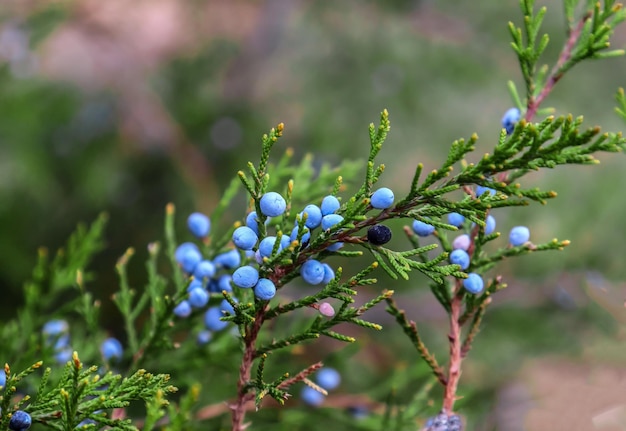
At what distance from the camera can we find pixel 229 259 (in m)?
1.09

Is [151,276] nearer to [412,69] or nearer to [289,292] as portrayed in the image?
[289,292]

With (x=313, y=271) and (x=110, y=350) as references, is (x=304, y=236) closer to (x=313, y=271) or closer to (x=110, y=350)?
(x=313, y=271)

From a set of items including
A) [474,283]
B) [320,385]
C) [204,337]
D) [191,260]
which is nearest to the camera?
[474,283]

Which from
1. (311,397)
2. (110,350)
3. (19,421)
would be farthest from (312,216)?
(311,397)

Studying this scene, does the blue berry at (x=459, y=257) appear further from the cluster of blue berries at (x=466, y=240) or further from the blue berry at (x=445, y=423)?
the blue berry at (x=445, y=423)

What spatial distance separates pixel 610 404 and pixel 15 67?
9.43ft

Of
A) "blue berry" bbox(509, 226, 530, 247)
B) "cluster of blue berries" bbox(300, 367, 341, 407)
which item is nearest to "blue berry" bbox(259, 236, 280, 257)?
"blue berry" bbox(509, 226, 530, 247)

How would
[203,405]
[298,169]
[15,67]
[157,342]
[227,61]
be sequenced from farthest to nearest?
1. [227,61]
2. [15,67]
3. [203,405]
4. [298,169]
5. [157,342]

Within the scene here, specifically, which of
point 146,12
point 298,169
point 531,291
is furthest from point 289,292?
point 146,12

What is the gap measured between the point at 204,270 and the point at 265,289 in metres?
0.31

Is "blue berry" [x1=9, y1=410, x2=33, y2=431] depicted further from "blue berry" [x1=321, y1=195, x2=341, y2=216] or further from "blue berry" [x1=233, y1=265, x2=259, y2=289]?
"blue berry" [x1=321, y1=195, x2=341, y2=216]

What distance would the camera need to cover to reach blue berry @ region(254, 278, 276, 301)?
77cm

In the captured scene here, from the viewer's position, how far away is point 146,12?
18.8 ft

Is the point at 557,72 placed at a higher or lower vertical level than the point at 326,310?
higher
